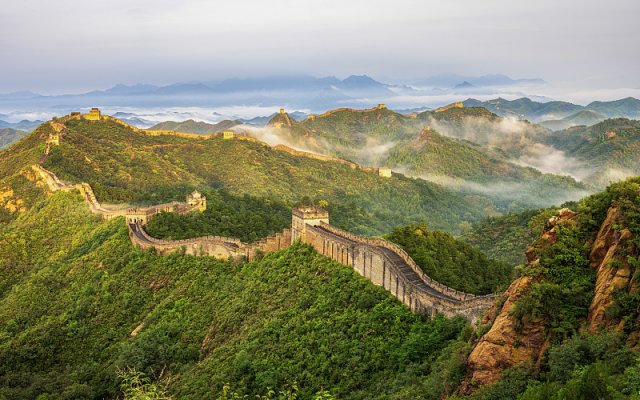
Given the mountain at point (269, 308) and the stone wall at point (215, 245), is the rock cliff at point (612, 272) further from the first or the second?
the stone wall at point (215, 245)

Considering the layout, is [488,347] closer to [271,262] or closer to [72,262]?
[271,262]

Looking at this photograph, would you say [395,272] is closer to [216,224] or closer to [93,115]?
[216,224]

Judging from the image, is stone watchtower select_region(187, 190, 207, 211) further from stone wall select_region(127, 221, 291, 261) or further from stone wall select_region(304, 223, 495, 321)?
stone wall select_region(304, 223, 495, 321)

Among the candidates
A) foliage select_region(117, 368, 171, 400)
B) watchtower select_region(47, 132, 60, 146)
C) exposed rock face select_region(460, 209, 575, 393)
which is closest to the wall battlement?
exposed rock face select_region(460, 209, 575, 393)

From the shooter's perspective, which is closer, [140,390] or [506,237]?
[140,390]

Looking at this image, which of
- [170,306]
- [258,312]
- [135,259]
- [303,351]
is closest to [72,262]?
[135,259]

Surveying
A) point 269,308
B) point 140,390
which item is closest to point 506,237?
point 269,308

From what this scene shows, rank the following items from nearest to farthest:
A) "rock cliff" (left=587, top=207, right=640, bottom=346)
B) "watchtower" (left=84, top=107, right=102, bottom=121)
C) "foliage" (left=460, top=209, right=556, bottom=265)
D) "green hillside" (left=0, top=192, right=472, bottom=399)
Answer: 1. "rock cliff" (left=587, top=207, right=640, bottom=346)
2. "green hillside" (left=0, top=192, right=472, bottom=399)
3. "foliage" (left=460, top=209, right=556, bottom=265)
4. "watchtower" (left=84, top=107, right=102, bottom=121)
